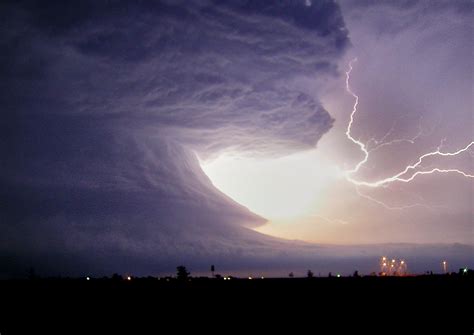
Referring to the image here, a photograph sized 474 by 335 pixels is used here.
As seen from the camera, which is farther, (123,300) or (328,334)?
(123,300)

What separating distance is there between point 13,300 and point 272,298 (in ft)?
69.6

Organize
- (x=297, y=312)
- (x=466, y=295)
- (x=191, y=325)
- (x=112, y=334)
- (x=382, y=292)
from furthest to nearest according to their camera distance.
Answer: (x=382, y=292), (x=466, y=295), (x=297, y=312), (x=191, y=325), (x=112, y=334)

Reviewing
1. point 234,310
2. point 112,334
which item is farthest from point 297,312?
point 112,334

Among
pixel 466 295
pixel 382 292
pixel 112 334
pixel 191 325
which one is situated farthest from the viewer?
pixel 382 292

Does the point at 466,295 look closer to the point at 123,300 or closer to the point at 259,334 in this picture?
the point at 259,334

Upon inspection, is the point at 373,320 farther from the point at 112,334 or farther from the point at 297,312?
the point at 112,334

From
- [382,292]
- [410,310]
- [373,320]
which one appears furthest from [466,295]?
[373,320]

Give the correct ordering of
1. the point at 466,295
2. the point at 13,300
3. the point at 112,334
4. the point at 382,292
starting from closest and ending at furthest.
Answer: the point at 112,334 < the point at 13,300 < the point at 466,295 < the point at 382,292

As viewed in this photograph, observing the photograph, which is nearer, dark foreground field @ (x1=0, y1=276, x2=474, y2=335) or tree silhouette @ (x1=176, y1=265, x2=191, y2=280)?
dark foreground field @ (x1=0, y1=276, x2=474, y2=335)

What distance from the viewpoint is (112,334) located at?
2389 centimetres

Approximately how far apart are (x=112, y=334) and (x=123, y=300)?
12.8 meters

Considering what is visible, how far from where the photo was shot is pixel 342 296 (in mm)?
39562

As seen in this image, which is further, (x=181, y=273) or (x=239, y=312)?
(x=181, y=273)

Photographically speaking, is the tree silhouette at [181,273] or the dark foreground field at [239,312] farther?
the tree silhouette at [181,273]
